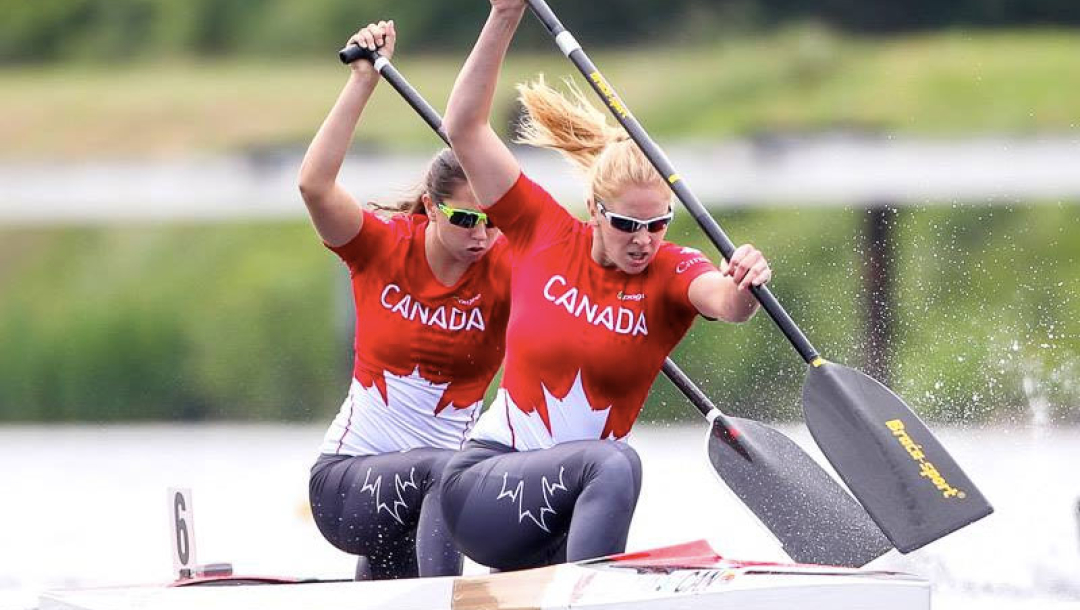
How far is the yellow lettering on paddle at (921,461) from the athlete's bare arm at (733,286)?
45cm

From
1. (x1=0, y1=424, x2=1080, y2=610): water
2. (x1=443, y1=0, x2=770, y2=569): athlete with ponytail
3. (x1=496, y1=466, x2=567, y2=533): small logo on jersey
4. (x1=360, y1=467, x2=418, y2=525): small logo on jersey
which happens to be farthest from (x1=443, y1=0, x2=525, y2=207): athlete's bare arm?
(x1=0, y1=424, x2=1080, y2=610): water

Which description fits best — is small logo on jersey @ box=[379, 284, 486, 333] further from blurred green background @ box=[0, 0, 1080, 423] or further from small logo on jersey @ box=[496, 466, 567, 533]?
blurred green background @ box=[0, 0, 1080, 423]

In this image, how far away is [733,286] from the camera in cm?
382

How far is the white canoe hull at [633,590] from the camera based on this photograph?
342 cm

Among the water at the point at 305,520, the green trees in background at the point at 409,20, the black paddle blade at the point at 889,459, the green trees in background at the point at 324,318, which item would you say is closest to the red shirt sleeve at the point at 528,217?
the black paddle blade at the point at 889,459

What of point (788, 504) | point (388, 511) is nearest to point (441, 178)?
point (388, 511)

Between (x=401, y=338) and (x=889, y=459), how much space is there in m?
1.23

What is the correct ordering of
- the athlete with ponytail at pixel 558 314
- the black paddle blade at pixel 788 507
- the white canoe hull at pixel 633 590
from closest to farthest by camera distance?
the white canoe hull at pixel 633 590
the athlete with ponytail at pixel 558 314
the black paddle blade at pixel 788 507

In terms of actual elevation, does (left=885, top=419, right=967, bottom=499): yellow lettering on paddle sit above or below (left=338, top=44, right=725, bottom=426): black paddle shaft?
below

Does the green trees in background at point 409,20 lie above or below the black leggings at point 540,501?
above

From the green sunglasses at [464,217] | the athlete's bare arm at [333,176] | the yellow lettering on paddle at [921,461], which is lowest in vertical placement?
the yellow lettering on paddle at [921,461]

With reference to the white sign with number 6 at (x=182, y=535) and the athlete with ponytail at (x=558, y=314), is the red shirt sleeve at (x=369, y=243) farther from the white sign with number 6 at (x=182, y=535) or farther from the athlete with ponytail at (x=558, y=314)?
the white sign with number 6 at (x=182, y=535)

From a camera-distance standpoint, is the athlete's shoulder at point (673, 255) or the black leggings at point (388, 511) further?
the black leggings at point (388, 511)

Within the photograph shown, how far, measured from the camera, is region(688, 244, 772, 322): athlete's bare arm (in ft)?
12.4
